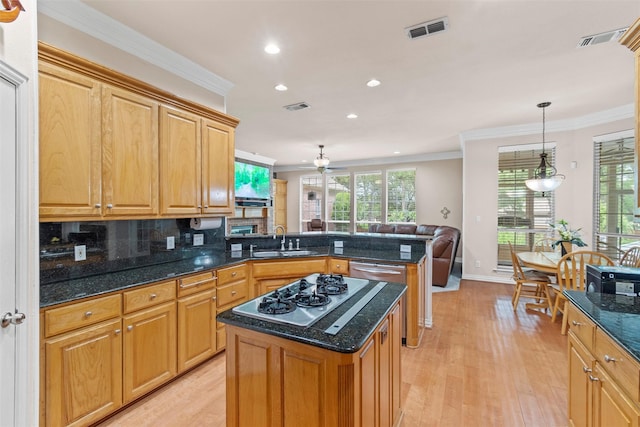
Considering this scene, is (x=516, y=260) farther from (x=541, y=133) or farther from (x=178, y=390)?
(x=178, y=390)

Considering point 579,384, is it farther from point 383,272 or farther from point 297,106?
point 297,106

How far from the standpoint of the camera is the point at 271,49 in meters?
2.58

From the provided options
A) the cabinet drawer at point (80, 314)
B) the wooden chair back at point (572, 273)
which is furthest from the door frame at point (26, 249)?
the wooden chair back at point (572, 273)

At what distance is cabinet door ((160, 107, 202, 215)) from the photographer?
2471 millimetres

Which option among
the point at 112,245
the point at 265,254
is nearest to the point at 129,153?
the point at 112,245

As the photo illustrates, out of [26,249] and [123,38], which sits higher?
[123,38]

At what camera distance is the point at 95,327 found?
180cm

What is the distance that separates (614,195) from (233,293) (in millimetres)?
5597

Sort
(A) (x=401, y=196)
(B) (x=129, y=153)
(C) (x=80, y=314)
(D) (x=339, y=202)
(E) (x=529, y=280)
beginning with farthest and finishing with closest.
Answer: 1. (D) (x=339, y=202)
2. (A) (x=401, y=196)
3. (E) (x=529, y=280)
4. (B) (x=129, y=153)
5. (C) (x=80, y=314)

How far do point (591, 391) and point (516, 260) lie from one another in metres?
→ 2.87

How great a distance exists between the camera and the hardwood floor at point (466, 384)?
1.97 m

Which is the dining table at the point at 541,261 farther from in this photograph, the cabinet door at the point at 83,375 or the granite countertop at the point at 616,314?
the cabinet door at the point at 83,375

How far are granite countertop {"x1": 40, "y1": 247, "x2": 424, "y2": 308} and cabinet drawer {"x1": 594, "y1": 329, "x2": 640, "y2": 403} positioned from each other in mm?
1732

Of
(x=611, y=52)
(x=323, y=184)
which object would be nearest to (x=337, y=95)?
(x=611, y=52)
